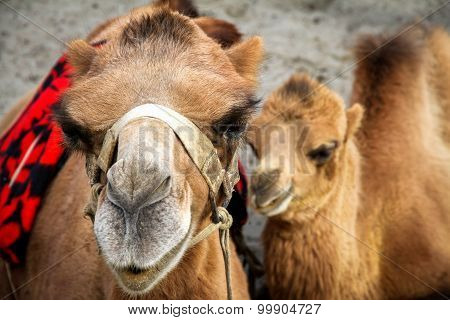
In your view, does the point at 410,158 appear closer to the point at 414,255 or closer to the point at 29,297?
the point at 414,255

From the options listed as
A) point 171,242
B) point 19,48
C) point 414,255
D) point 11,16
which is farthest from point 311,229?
point 11,16

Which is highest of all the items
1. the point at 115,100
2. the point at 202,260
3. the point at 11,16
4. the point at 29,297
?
the point at 11,16

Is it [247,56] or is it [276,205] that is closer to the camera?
[247,56]

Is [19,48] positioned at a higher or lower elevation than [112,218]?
higher

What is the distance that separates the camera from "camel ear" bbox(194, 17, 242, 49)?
2312 millimetres

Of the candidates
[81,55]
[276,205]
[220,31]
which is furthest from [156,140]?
[276,205]

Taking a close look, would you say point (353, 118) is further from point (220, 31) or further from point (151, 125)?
point (151, 125)

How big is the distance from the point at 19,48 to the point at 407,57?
362 cm

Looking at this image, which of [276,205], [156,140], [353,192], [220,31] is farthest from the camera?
[353,192]

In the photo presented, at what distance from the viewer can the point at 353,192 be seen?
3.22 m

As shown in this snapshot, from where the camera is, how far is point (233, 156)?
1914 mm

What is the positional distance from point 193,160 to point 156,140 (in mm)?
142

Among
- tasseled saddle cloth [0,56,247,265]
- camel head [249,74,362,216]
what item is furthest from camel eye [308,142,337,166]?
tasseled saddle cloth [0,56,247,265]

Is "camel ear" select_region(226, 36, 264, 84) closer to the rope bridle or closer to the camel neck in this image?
the rope bridle
